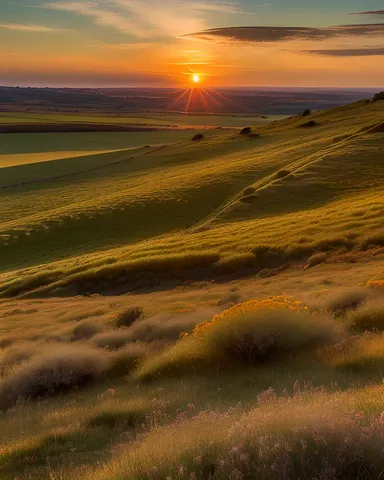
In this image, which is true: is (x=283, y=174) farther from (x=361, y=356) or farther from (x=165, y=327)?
(x=361, y=356)

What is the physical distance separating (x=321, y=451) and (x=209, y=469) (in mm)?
1129

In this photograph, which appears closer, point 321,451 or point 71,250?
point 321,451

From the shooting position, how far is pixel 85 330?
15766 millimetres

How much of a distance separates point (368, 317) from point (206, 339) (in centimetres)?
410

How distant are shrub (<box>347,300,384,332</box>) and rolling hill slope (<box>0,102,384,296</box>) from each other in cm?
1061

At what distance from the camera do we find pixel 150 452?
5227mm

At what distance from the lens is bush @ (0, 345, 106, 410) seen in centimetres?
1016

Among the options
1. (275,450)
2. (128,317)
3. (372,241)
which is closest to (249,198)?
(372,241)

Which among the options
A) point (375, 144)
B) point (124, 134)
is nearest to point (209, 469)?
point (375, 144)

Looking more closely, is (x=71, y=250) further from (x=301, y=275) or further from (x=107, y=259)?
(x=301, y=275)

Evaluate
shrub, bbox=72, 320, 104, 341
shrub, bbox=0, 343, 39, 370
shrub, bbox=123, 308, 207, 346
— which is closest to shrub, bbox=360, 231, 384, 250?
shrub, bbox=123, 308, 207, 346

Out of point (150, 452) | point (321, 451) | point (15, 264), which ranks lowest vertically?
point (15, 264)

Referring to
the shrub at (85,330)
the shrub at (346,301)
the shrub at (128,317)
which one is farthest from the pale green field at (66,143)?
the shrub at (346,301)

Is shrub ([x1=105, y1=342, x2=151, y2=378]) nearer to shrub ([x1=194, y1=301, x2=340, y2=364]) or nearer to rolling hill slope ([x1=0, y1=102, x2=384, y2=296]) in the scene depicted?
shrub ([x1=194, y1=301, x2=340, y2=364])
